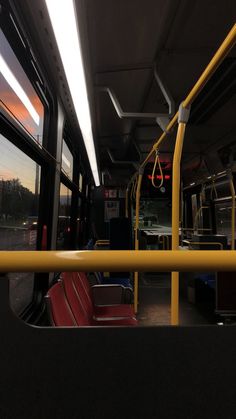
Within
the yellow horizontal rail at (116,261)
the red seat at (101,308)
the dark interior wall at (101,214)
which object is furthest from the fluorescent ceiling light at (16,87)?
the dark interior wall at (101,214)

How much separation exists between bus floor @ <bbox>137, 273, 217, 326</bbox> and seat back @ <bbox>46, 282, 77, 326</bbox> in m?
1.65

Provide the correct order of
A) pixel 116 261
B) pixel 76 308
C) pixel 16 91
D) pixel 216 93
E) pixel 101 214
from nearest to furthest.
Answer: pixel 116 261, pixel 16 91, pixel 76 308, pixel 216 93, pixel 101 214

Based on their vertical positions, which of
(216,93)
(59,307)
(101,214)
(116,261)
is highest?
(216,93)

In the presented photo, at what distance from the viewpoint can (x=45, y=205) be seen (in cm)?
298

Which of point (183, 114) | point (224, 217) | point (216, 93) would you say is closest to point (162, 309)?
point (224, 217)

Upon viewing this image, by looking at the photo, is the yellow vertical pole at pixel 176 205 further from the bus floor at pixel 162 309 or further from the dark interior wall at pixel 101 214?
the dark interior wall at pixel 101 214

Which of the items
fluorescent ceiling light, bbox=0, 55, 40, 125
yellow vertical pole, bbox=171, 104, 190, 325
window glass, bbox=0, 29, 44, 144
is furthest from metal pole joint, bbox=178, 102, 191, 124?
fluorescent ceiling light, bbox=0, 55, 40, 125

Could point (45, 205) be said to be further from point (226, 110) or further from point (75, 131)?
point (226, 110)

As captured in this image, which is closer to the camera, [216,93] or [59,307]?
[59,307]

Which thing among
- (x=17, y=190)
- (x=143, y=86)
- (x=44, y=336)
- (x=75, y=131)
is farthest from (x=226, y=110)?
(x=44, y=336)

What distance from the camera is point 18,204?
7.57 ft

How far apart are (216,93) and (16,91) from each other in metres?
2.16

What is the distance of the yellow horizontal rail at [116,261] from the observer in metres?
0.58

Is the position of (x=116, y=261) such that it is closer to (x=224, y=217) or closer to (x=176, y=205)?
(x=176, y=205)
